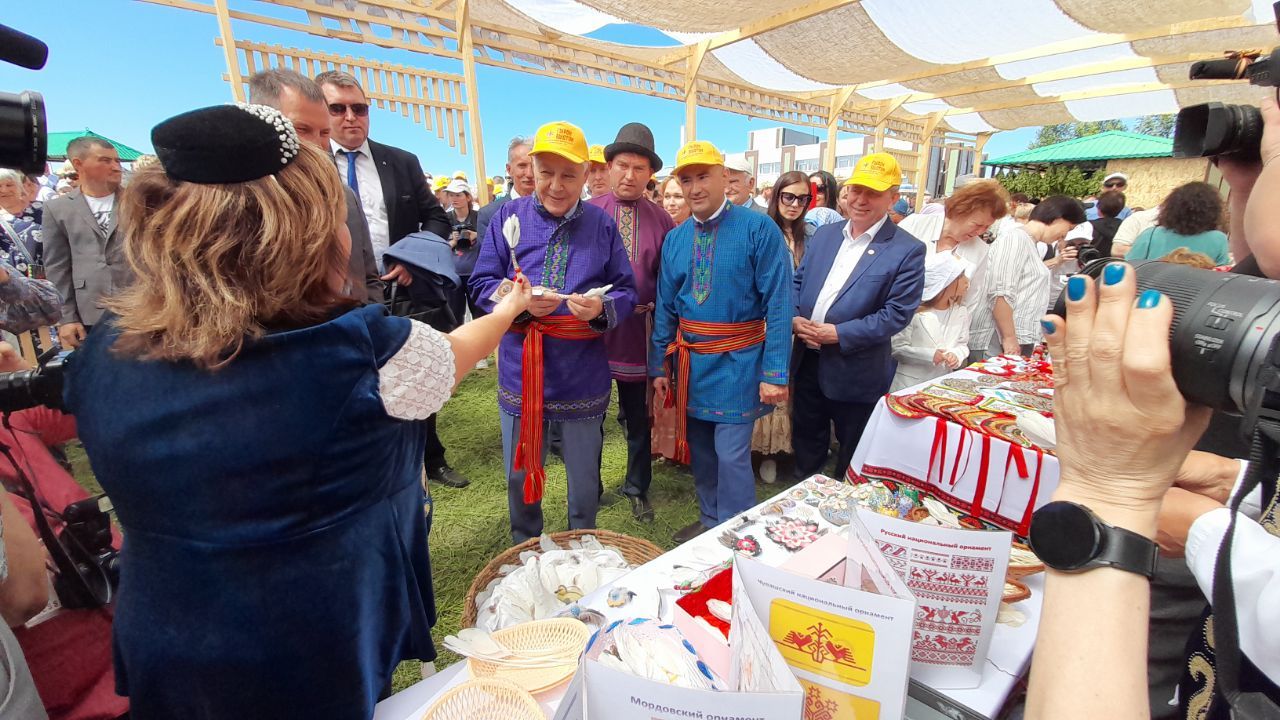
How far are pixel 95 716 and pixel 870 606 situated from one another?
1446mm

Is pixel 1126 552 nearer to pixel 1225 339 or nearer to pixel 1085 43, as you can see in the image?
pixel 1225 339

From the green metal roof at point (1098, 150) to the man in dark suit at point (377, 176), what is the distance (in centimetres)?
1523

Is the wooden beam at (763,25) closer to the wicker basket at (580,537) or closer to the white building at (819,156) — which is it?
the white building at (819,156)

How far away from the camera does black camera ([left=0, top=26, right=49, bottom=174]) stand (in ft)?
2.48

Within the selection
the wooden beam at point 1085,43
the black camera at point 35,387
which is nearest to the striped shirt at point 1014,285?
the black camera at point 35,387

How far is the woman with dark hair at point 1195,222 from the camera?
333 cm

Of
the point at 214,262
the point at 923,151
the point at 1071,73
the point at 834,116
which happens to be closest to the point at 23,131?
the point at 214,262

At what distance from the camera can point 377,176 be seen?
7.85 feet

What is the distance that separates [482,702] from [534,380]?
4.12 ft

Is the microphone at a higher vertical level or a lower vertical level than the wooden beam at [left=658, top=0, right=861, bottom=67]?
lower

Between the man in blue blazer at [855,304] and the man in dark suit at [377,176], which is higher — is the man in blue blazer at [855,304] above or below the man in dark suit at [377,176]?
below

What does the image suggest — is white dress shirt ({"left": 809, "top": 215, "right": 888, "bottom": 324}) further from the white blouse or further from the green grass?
the green grass

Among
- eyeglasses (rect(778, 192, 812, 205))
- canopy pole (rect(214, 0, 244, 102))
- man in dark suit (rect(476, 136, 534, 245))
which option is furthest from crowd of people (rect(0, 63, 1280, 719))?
canopy pole (rect(214, 0, 244, 102))

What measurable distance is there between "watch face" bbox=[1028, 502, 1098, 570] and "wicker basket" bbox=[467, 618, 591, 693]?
2.25 ft
